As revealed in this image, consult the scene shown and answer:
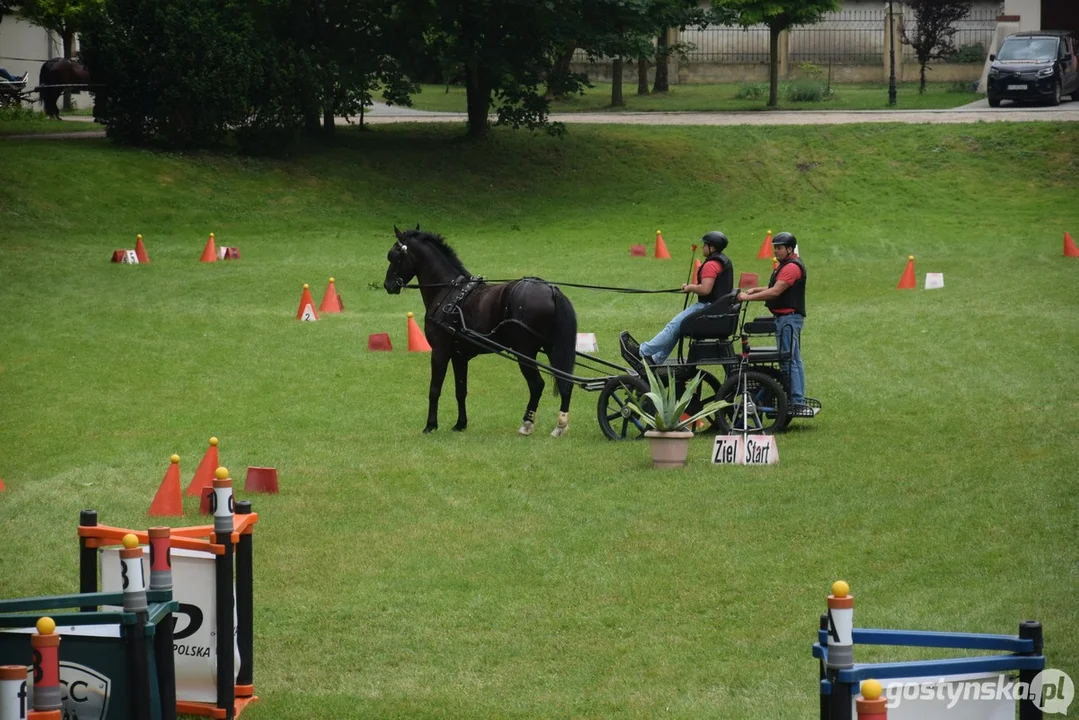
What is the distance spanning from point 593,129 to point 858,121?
24.5ft

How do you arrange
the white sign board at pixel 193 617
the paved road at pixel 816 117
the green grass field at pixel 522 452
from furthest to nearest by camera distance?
the paved road at pixel 816 117, the green grass field at pixel 522 452, the white sign board at pixel 193 617

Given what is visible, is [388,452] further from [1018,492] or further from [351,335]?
[351,335]

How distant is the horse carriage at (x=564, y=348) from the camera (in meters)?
14.2

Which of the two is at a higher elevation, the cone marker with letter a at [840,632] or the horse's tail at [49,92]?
the horse's tail at [49,92]

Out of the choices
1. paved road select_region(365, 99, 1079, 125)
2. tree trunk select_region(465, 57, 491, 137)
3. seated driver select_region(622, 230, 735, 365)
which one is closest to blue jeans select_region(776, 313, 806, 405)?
seated driver select_region(622, 230, 735, 365)

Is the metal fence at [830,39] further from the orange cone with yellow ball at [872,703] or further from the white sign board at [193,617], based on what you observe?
the orange cone with yellow ball at [872,703]

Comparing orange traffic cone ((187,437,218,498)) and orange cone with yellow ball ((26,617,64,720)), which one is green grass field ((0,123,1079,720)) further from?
orange cone with yellow ball ((26,617,64,720))

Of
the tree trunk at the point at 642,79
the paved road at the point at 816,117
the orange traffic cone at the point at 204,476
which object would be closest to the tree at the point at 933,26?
the paved road at the point at 816,117

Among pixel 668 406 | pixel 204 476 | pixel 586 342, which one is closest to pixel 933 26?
pixel 586 342

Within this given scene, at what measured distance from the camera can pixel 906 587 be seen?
9.18 metres

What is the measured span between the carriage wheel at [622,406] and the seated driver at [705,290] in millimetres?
304

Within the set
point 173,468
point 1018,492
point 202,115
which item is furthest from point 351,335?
point 202,115

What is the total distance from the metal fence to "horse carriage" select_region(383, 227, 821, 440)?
45.8 meters

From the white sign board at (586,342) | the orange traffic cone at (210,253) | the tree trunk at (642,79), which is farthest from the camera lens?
the tree trunk at (642,79)
